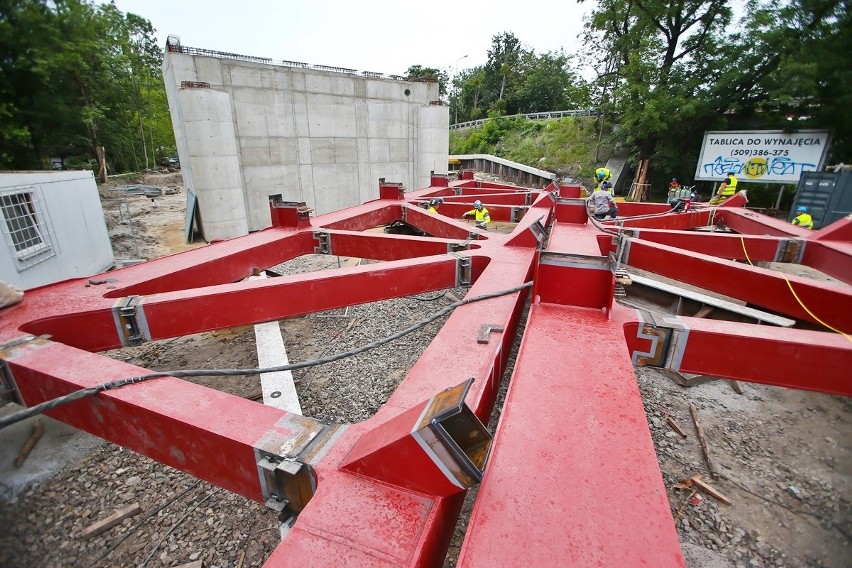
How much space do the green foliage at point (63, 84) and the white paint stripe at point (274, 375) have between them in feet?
61.3

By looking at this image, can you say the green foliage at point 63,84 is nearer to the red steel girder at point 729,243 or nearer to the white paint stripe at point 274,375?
the white paint stripe at point 274,375

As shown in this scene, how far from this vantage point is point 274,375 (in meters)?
3.45

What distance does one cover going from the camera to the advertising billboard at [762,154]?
41.7 ft

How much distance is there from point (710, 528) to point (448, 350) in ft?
6.60

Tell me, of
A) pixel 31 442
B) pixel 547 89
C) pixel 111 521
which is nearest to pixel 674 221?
pixel 111 521

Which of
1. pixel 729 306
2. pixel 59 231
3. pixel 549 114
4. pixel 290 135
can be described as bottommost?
pixel 729 306

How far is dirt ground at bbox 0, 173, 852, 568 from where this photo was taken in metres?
2.08

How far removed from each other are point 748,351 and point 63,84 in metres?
28.0

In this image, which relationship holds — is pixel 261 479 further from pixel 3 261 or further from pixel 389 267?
pixel 3 261

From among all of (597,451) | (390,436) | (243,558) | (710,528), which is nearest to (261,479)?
(390,436)

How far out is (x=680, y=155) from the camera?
1581cm

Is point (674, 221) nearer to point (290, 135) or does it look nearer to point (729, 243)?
point (729, 243)

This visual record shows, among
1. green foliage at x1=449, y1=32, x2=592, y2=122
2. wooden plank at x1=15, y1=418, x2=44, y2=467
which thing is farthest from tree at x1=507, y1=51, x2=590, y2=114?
wooden plank at x1=15, y1=418, x2=44, y2=467

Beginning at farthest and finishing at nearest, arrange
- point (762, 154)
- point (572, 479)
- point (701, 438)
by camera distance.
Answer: point (762, 154) < point (701, 438) < point (572, 479)
